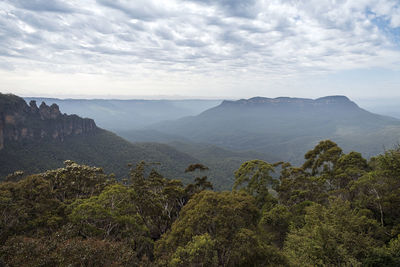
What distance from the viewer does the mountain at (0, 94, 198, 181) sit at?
83375 millimetres

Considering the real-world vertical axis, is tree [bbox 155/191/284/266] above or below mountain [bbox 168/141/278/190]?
above

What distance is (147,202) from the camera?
21922mm

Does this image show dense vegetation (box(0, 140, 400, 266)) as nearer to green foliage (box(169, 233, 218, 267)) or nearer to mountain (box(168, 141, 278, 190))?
green foliage (box(169, 233, 218, 267))

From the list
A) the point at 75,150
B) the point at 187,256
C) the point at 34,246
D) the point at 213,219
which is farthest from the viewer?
the point at 75,150

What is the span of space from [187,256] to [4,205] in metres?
13.4

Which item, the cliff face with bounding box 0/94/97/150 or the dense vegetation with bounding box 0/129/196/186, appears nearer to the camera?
the dense vegetation with bounding box 0/129/196/186

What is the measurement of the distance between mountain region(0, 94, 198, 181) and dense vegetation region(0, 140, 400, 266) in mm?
66772

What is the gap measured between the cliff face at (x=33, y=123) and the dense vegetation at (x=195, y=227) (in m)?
94.2

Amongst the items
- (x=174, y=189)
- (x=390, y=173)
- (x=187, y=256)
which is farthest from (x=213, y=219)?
(x=390, y=173)

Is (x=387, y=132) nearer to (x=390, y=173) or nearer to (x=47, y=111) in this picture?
(x=390, y=173)

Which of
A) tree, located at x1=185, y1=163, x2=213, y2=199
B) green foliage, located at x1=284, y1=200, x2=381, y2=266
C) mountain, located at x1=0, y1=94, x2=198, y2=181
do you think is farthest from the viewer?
mountain, located at x1=0, y1=94, x2=198, y2=181

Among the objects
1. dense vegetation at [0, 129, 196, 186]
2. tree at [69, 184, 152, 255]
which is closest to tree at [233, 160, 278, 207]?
tree at [69, 184, 152, 255]

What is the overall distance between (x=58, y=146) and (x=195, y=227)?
11620cm

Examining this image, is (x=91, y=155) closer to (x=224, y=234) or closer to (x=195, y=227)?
(x=195, y=227)
